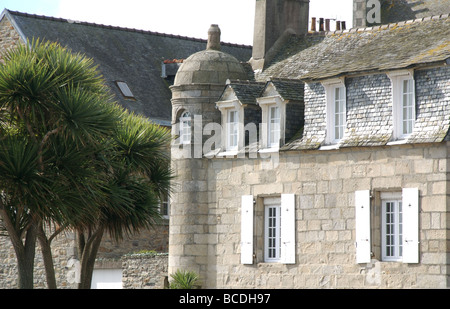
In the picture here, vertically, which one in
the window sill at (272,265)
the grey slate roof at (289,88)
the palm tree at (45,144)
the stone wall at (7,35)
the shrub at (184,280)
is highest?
the stone wall at (7,35)

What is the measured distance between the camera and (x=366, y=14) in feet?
105

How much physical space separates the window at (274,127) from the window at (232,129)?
3.30 feet

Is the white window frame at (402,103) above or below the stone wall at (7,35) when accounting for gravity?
below

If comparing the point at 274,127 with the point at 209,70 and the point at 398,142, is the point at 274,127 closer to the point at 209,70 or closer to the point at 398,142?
the point at 209,70

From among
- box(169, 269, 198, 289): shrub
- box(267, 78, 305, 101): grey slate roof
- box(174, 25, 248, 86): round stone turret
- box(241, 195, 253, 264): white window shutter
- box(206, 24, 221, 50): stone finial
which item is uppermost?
box(206, 24, 221, 50): stone finial

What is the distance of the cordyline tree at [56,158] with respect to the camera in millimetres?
21969

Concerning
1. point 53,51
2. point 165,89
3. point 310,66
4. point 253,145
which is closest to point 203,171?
point 253,145

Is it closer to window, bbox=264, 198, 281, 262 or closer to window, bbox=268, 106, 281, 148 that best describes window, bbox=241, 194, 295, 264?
window, bbox=264, 198, 281, 262

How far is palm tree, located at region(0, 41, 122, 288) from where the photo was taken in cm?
2189

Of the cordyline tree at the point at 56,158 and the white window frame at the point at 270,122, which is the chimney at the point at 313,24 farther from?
the cordyline tree at the point at 56,158

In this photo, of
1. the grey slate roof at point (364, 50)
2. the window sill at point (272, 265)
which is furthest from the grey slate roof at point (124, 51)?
the window sill at point (272, 265)

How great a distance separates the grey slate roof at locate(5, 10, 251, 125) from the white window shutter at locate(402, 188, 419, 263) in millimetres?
12772

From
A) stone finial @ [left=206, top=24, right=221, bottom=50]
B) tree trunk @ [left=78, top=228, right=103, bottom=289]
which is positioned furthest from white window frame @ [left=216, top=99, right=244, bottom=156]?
tree trunk @ [left=78, top=228, right=103, bottom=289]

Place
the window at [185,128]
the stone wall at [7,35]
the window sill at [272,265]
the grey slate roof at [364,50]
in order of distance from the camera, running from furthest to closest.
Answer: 1. the stone wall at [7,35]
2. the window at [185,128]
3. the window sill at [272,265]
4. the grey slate roof at [364,50]
